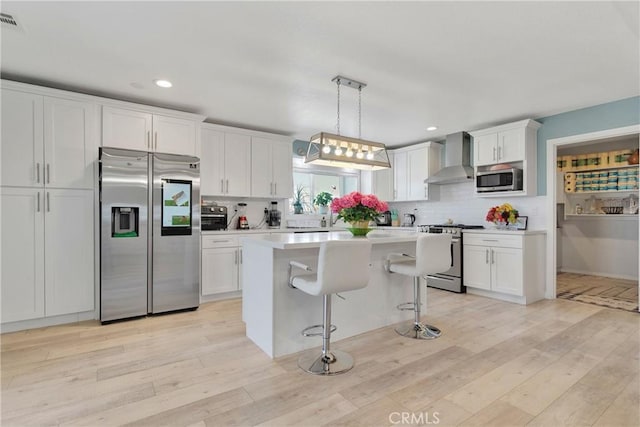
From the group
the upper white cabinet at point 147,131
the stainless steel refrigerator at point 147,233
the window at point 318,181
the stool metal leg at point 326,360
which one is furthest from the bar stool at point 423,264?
the window at point 318,181

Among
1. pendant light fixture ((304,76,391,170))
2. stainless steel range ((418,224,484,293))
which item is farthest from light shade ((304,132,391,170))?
stainless steel range ((418,224,484,293))

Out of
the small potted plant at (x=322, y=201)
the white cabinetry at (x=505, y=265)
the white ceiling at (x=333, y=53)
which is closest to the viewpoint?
the white ceiling at (x=333, y=53)

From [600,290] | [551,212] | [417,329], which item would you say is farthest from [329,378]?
[600,290]

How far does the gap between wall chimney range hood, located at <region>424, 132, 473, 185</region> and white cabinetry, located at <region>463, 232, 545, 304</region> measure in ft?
3.12

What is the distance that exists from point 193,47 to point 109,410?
2.59 m

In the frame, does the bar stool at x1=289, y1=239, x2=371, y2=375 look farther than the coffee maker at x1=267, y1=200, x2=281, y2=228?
No

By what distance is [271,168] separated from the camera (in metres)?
5.00

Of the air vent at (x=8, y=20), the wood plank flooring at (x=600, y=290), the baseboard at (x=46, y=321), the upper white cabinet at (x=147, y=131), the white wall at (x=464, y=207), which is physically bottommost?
the wood plank flooring at (x=600, y=290)

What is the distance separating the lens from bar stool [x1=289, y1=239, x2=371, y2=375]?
2.21 meters

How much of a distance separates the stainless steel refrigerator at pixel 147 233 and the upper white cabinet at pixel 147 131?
22cm

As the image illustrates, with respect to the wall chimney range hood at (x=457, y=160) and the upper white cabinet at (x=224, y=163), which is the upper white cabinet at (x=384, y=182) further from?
the upper white cabinet at (x=224, y=163)

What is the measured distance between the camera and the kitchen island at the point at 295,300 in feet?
8.45

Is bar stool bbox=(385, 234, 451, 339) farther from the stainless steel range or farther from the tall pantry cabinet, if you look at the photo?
the tall pantry cabinet
